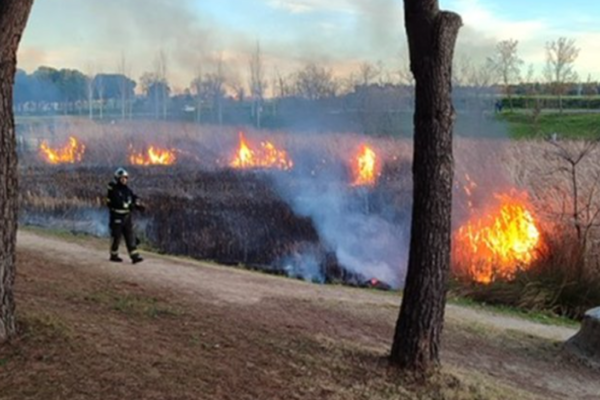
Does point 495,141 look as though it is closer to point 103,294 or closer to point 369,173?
point 369,173

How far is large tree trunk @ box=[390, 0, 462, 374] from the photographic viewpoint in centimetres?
643

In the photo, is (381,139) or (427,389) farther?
(381,139)

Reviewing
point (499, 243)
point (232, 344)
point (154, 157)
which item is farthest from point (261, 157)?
point (232, 344)

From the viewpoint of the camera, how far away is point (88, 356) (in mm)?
5961

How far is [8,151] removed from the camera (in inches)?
241

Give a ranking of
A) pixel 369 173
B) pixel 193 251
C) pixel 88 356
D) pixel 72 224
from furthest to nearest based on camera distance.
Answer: pixel 369 173
pixel 72 224
pixel 193 251
pixel 88 356

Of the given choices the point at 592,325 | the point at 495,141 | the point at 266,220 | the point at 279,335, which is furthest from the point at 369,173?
the point at 279,335

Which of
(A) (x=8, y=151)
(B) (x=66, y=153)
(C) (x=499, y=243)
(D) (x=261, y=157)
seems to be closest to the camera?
(A) (x=8, y=151)

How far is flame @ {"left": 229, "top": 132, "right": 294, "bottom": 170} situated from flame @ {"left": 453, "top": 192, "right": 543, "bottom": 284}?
23.2m

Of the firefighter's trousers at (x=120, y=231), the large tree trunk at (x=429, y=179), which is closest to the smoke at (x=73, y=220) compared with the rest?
the firefighter's trousers at (x=120, y=231)

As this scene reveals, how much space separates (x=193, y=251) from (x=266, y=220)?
4.47m

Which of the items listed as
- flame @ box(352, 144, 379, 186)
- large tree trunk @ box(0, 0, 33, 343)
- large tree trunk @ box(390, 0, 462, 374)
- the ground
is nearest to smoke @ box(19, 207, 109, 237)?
the ground

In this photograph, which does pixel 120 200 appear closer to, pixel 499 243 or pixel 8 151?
pixel 8 151

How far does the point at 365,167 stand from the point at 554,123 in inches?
754
